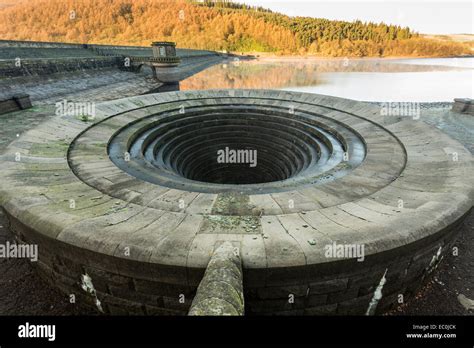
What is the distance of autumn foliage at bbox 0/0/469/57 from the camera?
307 ft

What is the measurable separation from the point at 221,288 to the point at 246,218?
1.71 metres

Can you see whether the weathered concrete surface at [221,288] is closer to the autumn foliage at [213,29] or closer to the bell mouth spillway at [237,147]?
the bell mouth spillway at [237,147]

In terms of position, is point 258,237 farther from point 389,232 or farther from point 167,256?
point 389,232

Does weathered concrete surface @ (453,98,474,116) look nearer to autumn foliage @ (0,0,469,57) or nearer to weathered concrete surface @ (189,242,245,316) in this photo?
weathered concrete surface @ (189,242,245,316)

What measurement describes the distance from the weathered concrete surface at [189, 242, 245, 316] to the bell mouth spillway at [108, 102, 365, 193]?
3.01 metres

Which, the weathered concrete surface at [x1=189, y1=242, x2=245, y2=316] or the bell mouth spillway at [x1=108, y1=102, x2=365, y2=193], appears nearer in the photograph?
the weathered concrete surface at [x1=189, y1=242, x2=245, y2=316]

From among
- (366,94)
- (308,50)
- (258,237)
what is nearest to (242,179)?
(258,237)

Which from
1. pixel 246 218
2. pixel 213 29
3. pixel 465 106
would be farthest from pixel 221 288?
pixel 213 29

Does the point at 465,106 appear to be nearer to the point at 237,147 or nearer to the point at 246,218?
the point at 237,147

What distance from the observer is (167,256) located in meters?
3.72

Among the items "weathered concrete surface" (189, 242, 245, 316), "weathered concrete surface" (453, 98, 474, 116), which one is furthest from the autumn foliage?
"weathered concrete surface" (189, 242, 245, 316)

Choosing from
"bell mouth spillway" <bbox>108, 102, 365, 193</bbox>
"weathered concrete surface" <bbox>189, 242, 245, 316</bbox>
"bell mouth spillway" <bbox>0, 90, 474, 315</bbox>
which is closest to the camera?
"weathered concrete surface" <bbox>189, 242, 245, 316</bbox>

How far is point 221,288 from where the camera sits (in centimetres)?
321

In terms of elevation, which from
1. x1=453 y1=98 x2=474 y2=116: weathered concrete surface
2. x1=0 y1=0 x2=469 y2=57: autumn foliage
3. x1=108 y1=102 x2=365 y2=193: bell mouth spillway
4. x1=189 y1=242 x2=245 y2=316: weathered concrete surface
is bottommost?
x1=189 y1=242 x2=245 y2=316: weathered concrete surface
